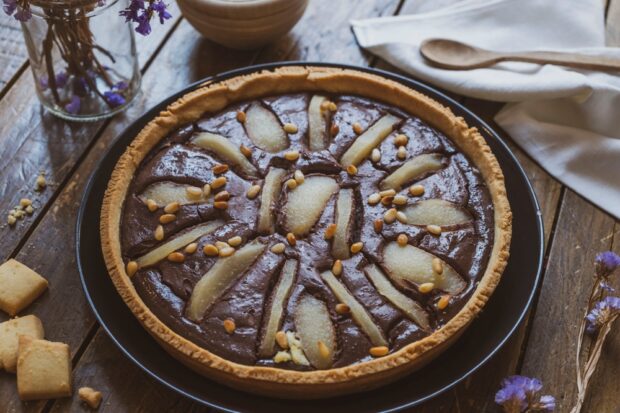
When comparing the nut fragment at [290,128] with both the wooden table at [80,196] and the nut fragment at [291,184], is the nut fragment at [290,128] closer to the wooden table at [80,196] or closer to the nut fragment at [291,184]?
the nut fragment at [291,184]

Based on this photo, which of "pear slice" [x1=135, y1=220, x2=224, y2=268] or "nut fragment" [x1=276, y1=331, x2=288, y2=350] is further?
"pear slice" [x1=135, y1=220, x2=224, y2=268]

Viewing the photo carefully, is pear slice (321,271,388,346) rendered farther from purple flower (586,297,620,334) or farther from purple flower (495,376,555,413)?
purple flower (586,297,620,334)

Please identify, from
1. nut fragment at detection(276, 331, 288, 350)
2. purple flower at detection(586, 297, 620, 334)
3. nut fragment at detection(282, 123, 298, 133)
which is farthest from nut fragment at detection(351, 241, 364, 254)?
purple flower at detection(586, 297, 620, 334)

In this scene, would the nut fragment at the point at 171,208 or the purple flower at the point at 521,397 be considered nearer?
the purple flower at the point at 521,397

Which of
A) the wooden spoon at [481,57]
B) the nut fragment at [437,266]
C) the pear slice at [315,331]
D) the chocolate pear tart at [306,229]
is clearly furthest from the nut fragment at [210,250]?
the wooden spoon at [481,57]

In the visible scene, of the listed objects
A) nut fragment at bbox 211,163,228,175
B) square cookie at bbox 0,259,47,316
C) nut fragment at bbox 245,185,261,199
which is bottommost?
square cookie at bbox 0,259,47,316

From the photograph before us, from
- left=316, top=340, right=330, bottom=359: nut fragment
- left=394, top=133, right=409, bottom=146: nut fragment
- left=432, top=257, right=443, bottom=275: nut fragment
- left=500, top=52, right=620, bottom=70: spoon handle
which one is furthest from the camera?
left=500, top=52, right=620, bottom=70: spoon handle

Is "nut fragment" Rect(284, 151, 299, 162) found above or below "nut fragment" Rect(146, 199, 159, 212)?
above
